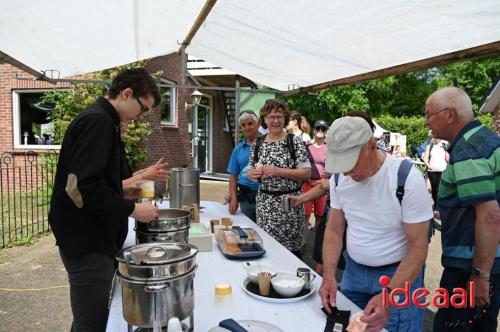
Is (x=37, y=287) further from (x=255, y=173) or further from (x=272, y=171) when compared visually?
(x=272, y=171)

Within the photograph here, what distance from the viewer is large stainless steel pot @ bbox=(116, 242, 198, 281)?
4.14ft

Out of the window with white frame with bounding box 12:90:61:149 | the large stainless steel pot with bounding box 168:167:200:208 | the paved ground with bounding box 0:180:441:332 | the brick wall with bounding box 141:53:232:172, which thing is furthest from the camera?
the brick wall with bounding box 141:53:232:172

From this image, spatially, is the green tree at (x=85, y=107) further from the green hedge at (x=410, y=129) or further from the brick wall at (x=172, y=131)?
the green hedge at (x=410, y=129)

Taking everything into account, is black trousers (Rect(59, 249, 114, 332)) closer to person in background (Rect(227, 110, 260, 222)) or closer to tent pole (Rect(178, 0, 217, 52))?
person in background (Rect(227, 110, 260, 222))

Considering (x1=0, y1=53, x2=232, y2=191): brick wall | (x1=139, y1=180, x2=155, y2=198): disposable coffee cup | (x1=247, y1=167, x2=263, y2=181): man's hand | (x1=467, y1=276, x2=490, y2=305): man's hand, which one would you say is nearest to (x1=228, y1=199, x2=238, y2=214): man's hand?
(x1=247, y1=167, x2=263, y2=181): man's hand

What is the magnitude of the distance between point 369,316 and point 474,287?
1.02m

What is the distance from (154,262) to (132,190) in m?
1.30

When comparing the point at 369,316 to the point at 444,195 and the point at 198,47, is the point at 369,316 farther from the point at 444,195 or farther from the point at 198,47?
the point at 198,47

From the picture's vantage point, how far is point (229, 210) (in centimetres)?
369

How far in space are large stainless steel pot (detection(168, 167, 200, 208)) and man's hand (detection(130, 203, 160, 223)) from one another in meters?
1.33

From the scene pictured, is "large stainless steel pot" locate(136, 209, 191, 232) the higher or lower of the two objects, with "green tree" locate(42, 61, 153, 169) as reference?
lower

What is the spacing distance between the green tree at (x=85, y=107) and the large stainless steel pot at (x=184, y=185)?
5.79 metres

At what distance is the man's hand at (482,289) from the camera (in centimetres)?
209

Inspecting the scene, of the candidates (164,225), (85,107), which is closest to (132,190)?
(164,225)
